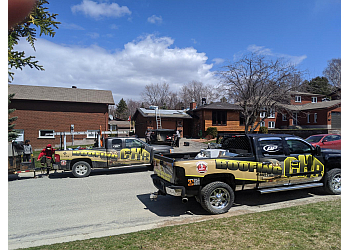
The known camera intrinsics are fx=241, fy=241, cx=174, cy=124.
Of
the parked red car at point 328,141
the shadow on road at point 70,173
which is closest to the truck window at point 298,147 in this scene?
the shadow on road at point 70,173

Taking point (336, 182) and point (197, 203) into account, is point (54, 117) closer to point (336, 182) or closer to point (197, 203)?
point (197, 203)

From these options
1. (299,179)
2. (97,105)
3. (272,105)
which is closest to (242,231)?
(299,179)

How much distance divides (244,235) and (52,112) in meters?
28.3

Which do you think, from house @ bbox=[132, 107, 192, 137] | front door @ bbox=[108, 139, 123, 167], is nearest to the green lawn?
front door @ bbox=[108, 139, 123, 167]

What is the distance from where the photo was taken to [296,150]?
704cm

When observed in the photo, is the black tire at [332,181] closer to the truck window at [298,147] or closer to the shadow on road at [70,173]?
the truck window at [298,147]

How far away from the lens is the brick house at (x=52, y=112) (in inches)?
1069

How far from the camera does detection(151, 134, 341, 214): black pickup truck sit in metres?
5.86

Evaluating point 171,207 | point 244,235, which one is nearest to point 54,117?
point 171,207

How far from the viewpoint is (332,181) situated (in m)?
7.25

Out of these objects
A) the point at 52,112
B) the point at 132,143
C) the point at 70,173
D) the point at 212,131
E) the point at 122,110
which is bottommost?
the point at 70,173
